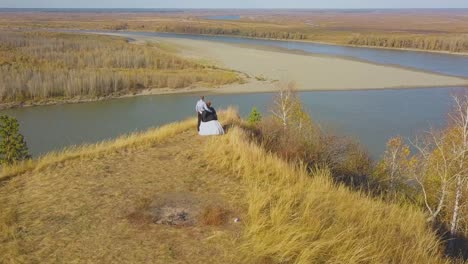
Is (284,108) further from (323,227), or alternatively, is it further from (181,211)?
(323,227)

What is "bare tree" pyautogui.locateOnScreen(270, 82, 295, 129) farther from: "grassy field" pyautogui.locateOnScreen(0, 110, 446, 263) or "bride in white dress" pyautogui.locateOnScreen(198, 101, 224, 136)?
"grassy field" pyautogui.locateOnScreen(0, 110, 446, 263)

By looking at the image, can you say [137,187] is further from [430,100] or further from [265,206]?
[430,100]

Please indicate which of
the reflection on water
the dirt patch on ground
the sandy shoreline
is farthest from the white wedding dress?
the sandy shoreline

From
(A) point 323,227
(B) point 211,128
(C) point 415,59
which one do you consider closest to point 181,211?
(A) point 323,227

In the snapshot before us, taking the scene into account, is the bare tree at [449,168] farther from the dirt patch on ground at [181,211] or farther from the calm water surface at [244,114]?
the calm water surface at [244,114]

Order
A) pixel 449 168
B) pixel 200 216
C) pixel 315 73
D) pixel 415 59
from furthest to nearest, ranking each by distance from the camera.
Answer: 1. pixel 415 59
2. pixel 315 73
3. pixel 449 168
4. pixel 200 216

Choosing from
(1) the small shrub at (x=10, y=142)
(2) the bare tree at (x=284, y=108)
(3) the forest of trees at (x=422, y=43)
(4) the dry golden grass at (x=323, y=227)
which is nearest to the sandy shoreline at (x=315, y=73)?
(2) the bare tree at (x=284, y=108)
